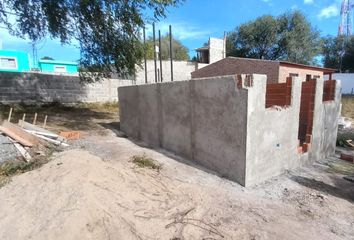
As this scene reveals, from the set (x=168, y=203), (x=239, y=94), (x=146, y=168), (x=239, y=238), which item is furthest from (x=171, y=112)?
(x=239, y=238)

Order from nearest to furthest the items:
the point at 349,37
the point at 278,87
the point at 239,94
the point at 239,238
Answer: the point at 239,238
the point at 239,94
the point at 278,87
the point at 349,37

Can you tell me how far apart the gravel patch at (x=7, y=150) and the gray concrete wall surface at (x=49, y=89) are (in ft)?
27.1

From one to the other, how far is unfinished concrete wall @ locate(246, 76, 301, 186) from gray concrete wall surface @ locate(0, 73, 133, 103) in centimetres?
1195

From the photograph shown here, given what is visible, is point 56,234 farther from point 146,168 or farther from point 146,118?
point 146,118

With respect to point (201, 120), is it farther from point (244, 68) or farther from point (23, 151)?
point (244, 68)

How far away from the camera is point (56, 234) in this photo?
3.03 meters

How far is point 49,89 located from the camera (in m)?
13.6

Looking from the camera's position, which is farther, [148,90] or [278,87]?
[148,90]

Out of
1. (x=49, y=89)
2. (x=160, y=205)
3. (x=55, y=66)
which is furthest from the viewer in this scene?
(x=55, y=66)

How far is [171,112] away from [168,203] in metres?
3.15

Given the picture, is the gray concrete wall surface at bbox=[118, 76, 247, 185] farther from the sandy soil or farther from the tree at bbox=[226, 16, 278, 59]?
the tree at bbox=[226, 16, 278, 59]

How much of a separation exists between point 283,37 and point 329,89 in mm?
25157

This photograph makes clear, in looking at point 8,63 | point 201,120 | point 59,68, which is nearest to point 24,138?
point 201,120

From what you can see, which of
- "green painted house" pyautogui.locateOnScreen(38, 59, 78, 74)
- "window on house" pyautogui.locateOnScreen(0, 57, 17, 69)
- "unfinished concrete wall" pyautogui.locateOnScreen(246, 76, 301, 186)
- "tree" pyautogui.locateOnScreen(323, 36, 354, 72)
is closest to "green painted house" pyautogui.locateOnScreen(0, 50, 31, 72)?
"window on house" pyautogui.locateOnScreen(0, 57, 17, 69)
